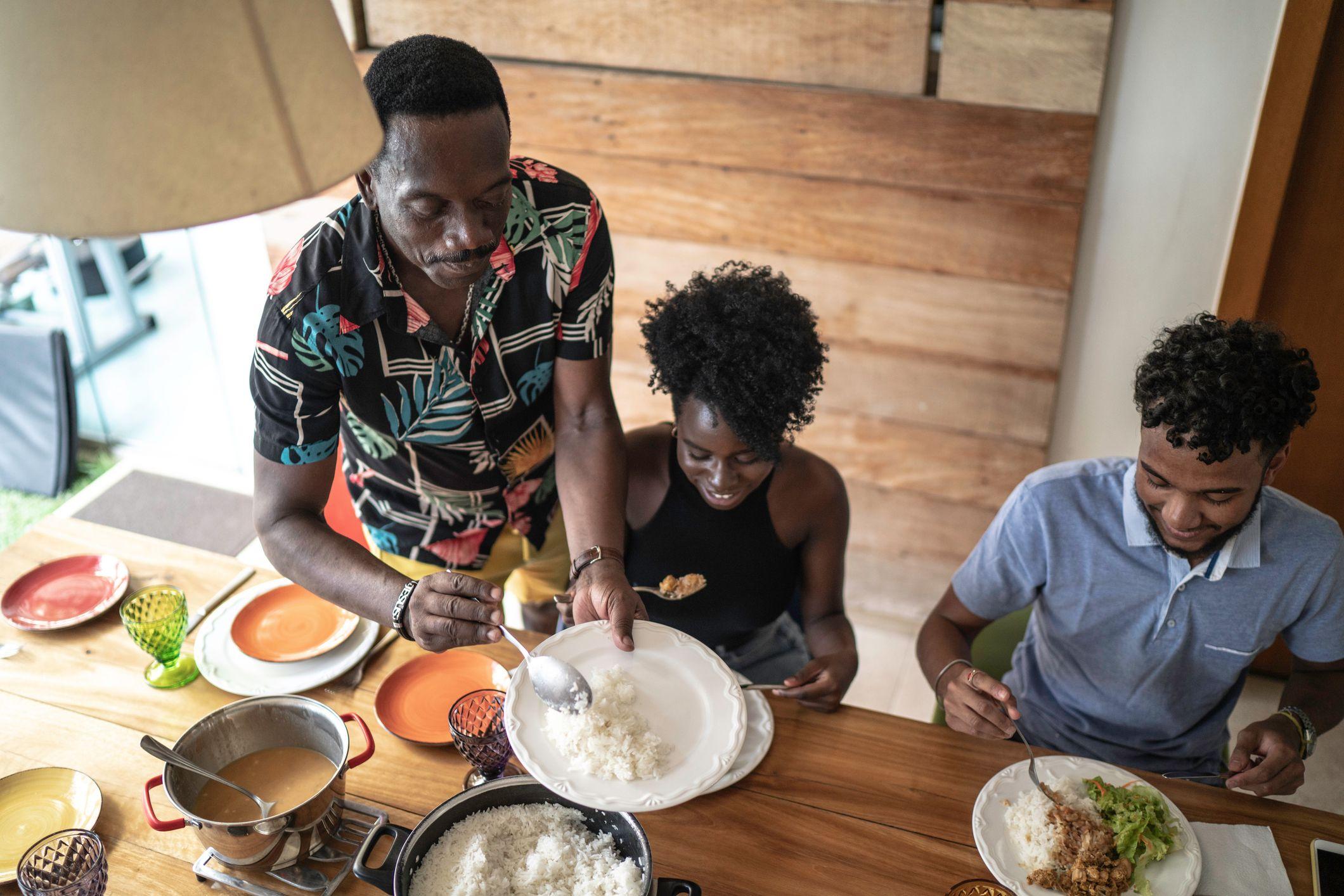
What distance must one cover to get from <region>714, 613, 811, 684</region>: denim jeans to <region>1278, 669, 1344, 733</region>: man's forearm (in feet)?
2.69

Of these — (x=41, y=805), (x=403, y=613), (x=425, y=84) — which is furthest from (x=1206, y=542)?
(x=41, y=805)

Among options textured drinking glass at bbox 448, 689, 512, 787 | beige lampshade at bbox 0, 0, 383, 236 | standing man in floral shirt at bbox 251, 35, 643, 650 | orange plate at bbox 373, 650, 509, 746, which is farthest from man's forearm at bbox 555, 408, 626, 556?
beige lampshade at bbox 0, 0, 383, 236

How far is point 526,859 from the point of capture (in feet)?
4.07

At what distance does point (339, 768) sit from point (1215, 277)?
7.54 feet

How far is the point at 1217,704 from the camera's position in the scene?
1.76 metres

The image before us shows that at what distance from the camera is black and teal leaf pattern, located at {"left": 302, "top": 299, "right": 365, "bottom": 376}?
1500 millimetres

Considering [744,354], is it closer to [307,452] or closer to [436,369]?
[436,369]

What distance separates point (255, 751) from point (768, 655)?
0.96m

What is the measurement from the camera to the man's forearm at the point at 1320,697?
64.6 inches

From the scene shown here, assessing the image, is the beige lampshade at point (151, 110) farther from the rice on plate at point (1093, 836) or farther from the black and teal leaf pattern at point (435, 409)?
the rice on plate at point (1093, 836)

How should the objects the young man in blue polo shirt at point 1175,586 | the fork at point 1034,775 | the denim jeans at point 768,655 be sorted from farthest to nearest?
the denim jeans at point 768,655 → the young man in blue polo shirt at point 1175,586 → the fork at point 1034,775

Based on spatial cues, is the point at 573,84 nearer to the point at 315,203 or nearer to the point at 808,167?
the point at 808,167

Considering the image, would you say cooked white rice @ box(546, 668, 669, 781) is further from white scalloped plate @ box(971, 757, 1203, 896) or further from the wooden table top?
white scalloped plate @ box(971, 757, 1203, 896)

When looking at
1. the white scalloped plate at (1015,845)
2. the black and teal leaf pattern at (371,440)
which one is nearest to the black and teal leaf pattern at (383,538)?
the black and teal leaf pattern at (371,440)
